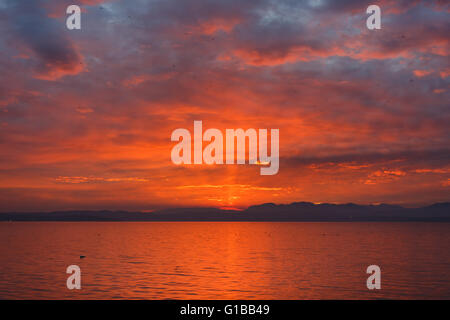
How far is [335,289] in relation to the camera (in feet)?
161

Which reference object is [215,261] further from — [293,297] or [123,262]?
[293,297]

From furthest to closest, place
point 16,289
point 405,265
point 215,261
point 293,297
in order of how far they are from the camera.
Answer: point 215,261 → point 405,265 → point 16,289 → point 293,297

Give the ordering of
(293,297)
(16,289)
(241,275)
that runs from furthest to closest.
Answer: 1. (241,275)
2. (16,289)
3. (293,297)

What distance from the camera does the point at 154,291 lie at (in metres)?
46.8

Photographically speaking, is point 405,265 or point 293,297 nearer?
point 293,297

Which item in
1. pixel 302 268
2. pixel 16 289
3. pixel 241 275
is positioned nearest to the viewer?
pixel 16 289

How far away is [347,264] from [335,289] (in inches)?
1122
